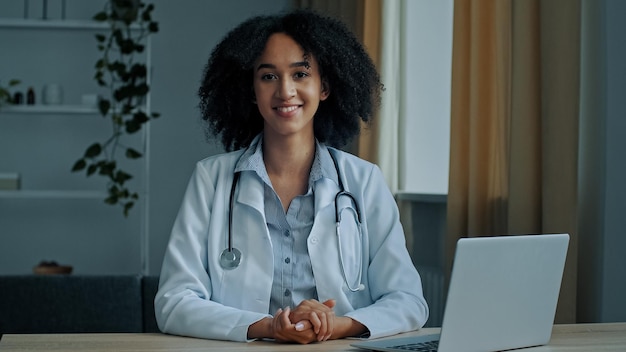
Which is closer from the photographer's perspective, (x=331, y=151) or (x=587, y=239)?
(x=331, y=151)

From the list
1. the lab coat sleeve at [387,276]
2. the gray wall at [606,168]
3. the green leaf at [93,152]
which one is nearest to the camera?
the lab coat sleeve at [387,276]

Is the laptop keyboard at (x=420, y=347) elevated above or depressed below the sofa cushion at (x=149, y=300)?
above

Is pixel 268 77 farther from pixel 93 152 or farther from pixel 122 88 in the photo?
pixel 93 152

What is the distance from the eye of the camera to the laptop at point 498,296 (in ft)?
4.30

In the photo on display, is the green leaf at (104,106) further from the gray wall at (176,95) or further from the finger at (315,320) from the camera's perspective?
the finger at (315,320)

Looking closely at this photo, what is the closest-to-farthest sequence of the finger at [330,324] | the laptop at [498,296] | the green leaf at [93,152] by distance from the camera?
the laptop at [498,296]
the finger at [330,324]
the green leaf at [93,152]

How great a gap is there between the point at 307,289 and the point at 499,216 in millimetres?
1402

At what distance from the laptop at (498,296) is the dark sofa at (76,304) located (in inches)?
51.0

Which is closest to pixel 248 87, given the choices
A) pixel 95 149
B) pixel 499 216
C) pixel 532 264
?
pixel 532 264

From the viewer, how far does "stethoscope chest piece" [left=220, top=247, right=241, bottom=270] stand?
181cm

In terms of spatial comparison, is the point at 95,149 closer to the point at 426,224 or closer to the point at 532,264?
the point at 426,224

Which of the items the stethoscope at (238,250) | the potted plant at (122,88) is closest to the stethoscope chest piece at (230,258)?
the stethoscope at (238,250)

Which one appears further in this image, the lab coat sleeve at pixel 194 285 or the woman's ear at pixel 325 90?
the woman's ear at pixel 325 90

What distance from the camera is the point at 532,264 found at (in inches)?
55.6
